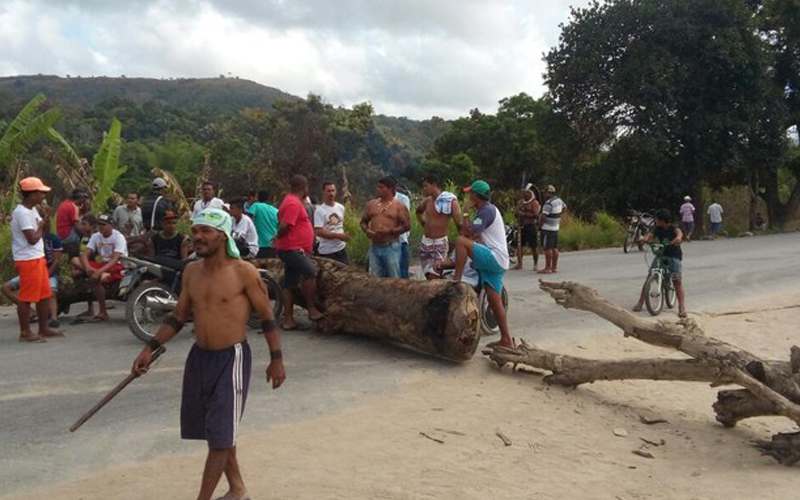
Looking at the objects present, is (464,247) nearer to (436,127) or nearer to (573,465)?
(573,465)

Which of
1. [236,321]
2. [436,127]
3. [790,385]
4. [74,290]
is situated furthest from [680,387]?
[436,127]

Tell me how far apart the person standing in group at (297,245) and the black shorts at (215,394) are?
13.7ft

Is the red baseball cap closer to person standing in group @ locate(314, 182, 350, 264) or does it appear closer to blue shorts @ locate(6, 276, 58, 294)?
blue shorts @ locate(6, 276, 58, 294)

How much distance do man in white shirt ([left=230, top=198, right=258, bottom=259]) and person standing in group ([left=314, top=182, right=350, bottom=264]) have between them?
0.81 m

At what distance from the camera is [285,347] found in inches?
313

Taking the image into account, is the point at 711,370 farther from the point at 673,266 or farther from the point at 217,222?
the point at 673,266

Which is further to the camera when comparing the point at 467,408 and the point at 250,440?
the point at 467,408


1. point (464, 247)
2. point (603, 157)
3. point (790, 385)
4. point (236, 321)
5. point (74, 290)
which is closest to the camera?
point (236, 321)

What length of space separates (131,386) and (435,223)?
4118 millimetres

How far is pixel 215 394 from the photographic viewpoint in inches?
157

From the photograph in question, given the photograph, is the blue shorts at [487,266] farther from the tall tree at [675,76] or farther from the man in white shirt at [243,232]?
the tall tree at [675,76]

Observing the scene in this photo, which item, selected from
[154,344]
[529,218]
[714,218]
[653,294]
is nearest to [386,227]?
[653,294]

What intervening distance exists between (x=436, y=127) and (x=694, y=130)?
5516 centimetres

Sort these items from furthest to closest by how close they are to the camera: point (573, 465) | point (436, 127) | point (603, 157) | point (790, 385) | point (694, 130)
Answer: point (436, 127)
point (603, 157)
point (694, 130)
point (790, 385)
point (573, 465)
